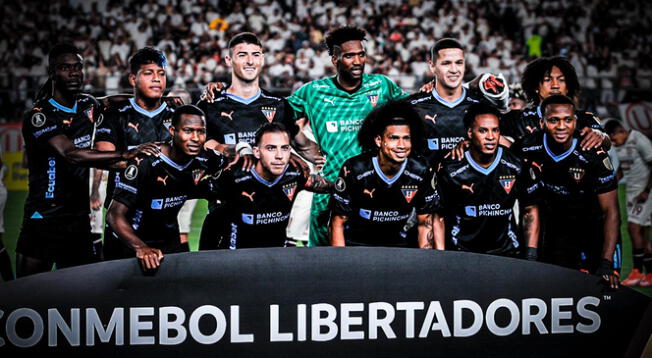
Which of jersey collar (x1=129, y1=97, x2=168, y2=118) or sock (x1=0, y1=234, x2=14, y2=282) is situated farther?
sock (x1=0, y1=234, x2=14, y2=282)

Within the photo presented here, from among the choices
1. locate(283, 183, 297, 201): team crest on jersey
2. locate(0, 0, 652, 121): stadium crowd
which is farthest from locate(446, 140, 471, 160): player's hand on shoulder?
locate(0, 0, 652, 121): stadium crowd

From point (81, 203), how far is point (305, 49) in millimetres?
14547

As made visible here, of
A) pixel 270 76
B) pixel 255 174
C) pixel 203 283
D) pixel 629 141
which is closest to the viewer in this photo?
pixel 203 283

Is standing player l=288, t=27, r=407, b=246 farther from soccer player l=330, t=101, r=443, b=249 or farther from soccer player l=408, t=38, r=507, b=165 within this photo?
soccer player l=330, t=101, r=443, b=249

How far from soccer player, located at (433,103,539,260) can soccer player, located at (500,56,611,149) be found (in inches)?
22.0

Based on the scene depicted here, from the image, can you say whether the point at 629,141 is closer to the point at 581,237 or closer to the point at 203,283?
the point at 581,237

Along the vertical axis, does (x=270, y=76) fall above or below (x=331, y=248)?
above

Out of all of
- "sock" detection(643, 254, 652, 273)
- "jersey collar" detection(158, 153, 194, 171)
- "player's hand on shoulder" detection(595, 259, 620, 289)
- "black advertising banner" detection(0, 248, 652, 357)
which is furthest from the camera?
"sock" detection(643, 254, 652, 273)

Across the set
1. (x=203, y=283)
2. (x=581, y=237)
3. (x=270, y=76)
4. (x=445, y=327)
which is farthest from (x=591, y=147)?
(x=270, y=76)

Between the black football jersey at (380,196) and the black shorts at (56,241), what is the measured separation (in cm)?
216

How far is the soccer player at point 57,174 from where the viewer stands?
5.84 meters

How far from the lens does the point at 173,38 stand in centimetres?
2114

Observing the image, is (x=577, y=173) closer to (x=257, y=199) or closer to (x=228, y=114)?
(x=257, y=199)

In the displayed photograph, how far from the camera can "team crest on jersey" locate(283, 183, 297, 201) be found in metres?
5.38
